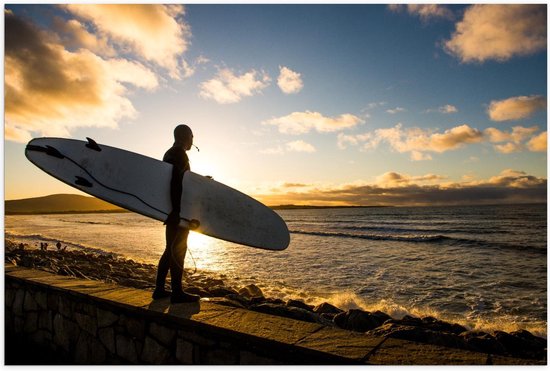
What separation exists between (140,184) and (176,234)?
0.78 metres

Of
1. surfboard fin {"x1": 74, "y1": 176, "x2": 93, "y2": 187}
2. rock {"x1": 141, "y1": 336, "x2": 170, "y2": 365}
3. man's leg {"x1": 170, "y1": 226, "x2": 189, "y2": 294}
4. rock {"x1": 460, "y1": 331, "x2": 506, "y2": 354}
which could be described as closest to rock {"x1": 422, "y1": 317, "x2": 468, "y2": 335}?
rock {"x1": 460, "y1": 331, "x2": 506, "y2": 354}

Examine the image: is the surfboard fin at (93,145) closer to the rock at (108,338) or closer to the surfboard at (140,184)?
the surfboard at (140,184)

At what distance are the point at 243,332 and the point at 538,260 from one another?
1582 cm

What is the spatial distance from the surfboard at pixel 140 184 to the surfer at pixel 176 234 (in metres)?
Answer: 0.18

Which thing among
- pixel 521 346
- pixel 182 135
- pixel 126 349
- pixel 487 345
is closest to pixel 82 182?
pixel 182 135

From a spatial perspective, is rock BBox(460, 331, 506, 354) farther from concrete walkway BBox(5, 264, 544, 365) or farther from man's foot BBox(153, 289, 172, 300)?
man's foot BBox(153, 289, 172, 300)

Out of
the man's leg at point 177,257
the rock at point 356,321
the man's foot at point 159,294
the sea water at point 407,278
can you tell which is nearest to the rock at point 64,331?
the man's foot at point 159,294

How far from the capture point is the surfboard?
339 centimetres

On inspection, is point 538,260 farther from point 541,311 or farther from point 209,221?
point 209,221

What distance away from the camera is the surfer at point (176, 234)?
120 inches

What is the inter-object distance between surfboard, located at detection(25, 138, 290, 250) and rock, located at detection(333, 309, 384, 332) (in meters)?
2.09

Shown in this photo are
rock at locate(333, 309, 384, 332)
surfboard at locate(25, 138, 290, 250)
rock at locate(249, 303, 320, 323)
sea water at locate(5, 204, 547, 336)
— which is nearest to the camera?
surfboard at locate(25, 138, 290, 250)

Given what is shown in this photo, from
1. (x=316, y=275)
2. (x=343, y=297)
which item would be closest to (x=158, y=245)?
(x=316, y=275)

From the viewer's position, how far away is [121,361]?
284 cm
